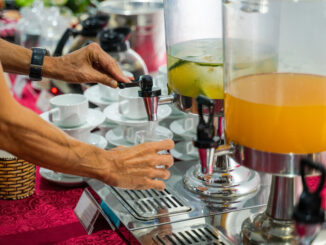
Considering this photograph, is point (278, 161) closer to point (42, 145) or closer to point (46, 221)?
point (42, 145)

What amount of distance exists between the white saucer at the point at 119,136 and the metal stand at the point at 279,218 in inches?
21.3

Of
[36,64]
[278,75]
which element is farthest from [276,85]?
[36,64]

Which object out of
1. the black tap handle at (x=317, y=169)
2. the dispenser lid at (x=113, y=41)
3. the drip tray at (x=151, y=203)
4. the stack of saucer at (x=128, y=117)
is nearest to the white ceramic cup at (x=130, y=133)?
the stack of saucer at (x=128, y=117)

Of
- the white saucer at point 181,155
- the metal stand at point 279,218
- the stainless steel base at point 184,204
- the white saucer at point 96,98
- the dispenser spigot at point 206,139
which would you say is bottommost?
the stainless steel base at point 184,204

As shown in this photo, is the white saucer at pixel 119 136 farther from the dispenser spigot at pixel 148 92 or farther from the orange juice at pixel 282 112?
the orange juice at pixel 282 112

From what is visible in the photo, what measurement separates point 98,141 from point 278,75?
73 cm

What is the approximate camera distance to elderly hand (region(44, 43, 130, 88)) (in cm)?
148

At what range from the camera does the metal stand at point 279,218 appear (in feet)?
3.57

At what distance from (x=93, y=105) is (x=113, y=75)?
0.50 metres

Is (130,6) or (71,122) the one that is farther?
(130,6)

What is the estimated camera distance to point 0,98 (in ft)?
3.20

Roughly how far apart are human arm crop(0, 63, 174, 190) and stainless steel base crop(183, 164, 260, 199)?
257 mm

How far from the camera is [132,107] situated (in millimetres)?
1596

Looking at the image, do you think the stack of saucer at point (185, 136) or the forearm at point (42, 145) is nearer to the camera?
the forearm at point (42, 145)
